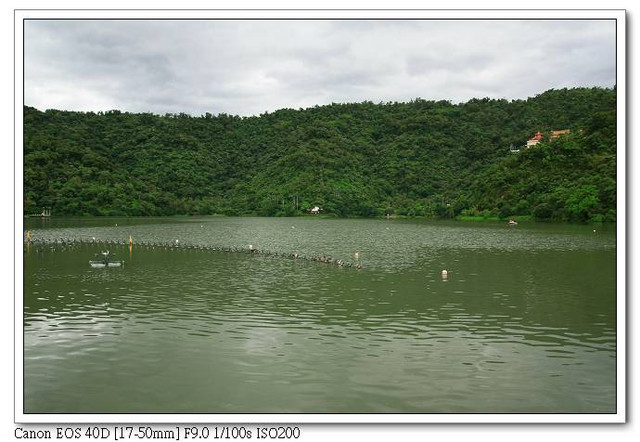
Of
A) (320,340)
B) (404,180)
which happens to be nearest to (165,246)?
(320,340)

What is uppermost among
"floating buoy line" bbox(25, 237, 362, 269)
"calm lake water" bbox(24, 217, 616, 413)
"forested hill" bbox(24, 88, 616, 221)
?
"forested hill" bbox(24, 88, 616, 221)

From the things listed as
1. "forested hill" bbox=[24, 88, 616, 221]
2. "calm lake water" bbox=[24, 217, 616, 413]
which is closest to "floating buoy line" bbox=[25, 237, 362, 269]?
"calm lake water" bbox=[24, 217, 616, 413]

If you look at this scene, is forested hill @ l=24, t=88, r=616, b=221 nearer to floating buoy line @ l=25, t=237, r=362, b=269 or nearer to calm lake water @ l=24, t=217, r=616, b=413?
floating buoy line @ l=25, t=237, r=362, b=269

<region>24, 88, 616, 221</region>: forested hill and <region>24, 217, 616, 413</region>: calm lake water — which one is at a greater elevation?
<region>24, 88, 616, 221</region>: forested hill

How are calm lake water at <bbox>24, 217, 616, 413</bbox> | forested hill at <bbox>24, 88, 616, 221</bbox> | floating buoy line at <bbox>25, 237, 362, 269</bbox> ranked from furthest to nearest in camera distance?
forested hill at <bbox>24, 88, 616, 221</bbox> → floating buoy line at <bbox>25, 237, 362, 269</bbox> → calm lake water at <bbox>24, 217, 616, 413</bbox>

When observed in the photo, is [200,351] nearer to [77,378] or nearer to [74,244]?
[77,378]

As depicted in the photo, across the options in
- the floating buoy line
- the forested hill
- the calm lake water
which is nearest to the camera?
the calm lake water

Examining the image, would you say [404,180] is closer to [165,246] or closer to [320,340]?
[165,246]

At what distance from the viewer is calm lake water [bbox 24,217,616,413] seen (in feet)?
49.0

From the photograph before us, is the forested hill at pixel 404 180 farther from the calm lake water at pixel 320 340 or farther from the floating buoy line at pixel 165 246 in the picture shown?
the calm lake water at pixel 320 340

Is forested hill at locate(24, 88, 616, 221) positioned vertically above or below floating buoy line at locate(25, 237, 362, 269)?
above

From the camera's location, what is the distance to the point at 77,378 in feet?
53.9

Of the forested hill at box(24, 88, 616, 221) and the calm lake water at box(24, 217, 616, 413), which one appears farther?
the forested hill at box(24, 88, 616, 221)
